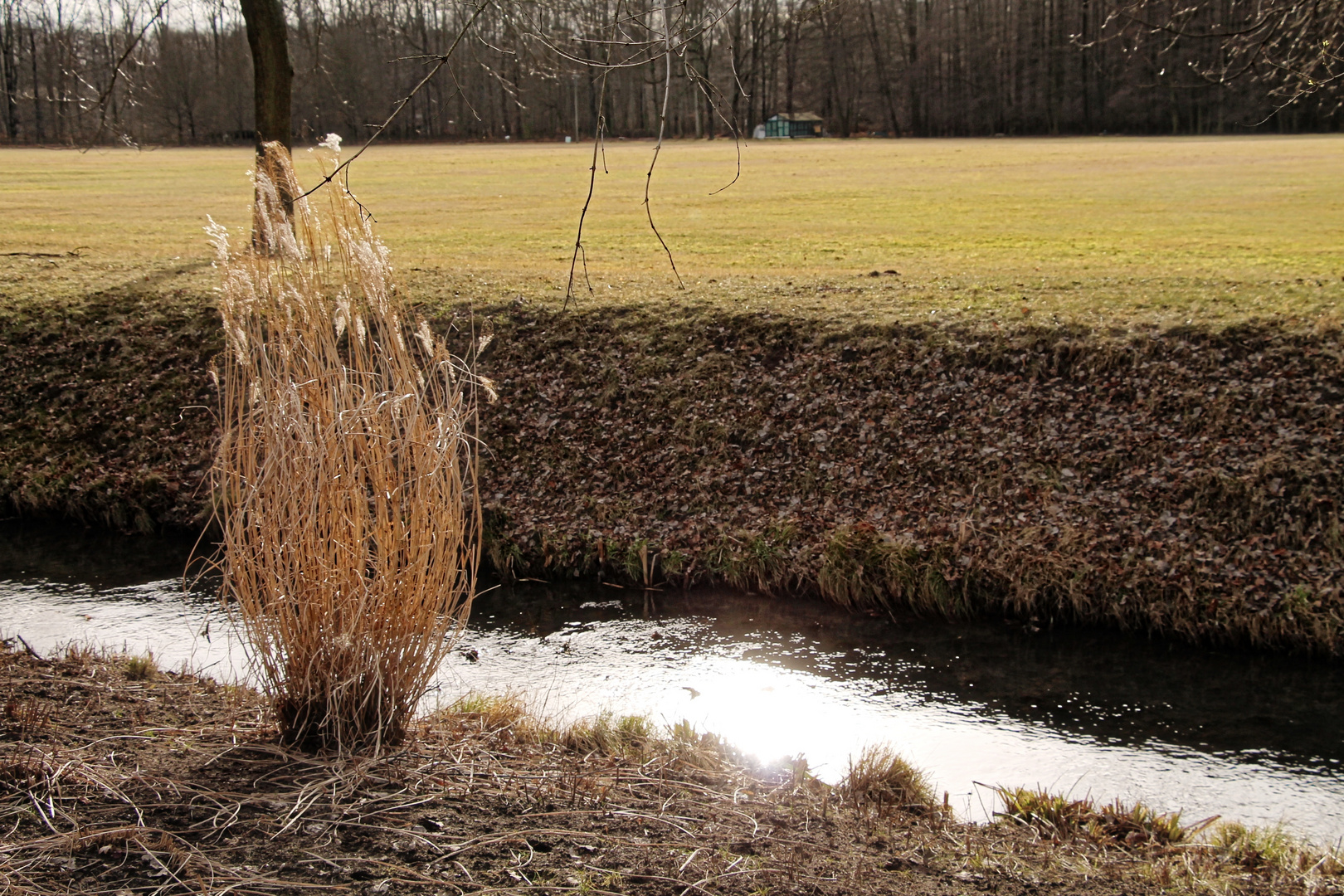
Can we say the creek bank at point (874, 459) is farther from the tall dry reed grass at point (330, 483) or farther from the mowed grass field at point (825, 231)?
the tall dry reed grass at point (330, 483)

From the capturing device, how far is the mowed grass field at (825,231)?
12383 mm

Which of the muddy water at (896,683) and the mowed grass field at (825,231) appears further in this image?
the mowed grass field at (825,231)

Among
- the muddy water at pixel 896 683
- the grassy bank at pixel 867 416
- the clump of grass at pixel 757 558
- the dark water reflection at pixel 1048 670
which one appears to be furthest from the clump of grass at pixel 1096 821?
the clump of grass at pixel 757 558

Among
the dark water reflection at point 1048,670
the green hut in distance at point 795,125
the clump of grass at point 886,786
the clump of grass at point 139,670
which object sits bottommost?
the dark water reflection at point 1048,670

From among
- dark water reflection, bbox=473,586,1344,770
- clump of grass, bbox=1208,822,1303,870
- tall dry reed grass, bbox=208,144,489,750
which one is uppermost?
tall dry reed grass, bbox=208,144,489,750

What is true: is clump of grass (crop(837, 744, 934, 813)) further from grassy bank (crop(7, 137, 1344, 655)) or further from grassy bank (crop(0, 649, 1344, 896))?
grassy bank (crop(7, 137, 1344, 655))

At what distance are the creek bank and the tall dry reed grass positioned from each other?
4.79 meters

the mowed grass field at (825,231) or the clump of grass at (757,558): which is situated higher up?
the mowed grass field at (825,231)

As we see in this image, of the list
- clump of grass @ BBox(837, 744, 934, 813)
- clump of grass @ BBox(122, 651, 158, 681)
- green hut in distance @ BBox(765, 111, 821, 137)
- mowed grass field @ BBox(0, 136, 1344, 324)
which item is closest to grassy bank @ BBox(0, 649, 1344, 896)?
clump of grass @ BBox(837, 744, 934, 813)

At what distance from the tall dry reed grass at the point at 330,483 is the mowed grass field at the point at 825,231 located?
0.93 meters

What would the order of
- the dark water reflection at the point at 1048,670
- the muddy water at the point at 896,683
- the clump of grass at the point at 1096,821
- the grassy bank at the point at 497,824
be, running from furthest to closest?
the dark water reflection at the point at 1048,670 < the muddy water at the point at 896,683 < the clump of grass at the point at 1096,821 < the grassy bank at the point at 497,824

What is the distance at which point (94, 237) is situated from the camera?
1969cm

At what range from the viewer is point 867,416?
10.2 m

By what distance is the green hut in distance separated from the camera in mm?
74062
